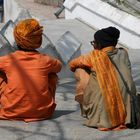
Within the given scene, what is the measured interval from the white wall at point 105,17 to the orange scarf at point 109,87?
4.95 metres

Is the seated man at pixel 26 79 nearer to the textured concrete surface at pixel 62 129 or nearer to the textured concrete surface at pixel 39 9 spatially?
the textured concrete surface at pixel 62 129

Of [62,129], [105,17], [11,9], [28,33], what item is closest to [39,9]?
[11,9]

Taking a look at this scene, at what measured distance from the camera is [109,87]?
5176 millimetres

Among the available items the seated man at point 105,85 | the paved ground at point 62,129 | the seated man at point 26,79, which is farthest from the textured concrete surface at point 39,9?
the seated man at point 105,85

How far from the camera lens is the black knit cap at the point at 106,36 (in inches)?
208

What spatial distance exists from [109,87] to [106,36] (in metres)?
0.50

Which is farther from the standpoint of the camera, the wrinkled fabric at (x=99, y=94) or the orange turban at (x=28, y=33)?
the orange turban at (x=28, y=33)

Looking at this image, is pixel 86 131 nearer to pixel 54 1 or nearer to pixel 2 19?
pixel 54 1

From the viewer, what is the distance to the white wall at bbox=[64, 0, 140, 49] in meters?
10.3

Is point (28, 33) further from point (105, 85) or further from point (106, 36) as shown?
point (105, 85)

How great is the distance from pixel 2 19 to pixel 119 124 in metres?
13.7

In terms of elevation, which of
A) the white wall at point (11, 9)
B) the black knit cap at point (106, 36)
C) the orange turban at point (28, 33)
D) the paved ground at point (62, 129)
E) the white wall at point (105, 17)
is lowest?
the white wall at point (11, 9)

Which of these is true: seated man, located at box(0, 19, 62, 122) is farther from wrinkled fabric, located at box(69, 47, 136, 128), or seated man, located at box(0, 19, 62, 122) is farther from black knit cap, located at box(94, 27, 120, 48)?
black knit cap, located at box(94, 27, 120, 48)

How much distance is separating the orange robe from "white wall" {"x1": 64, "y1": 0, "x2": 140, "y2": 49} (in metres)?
4.98
